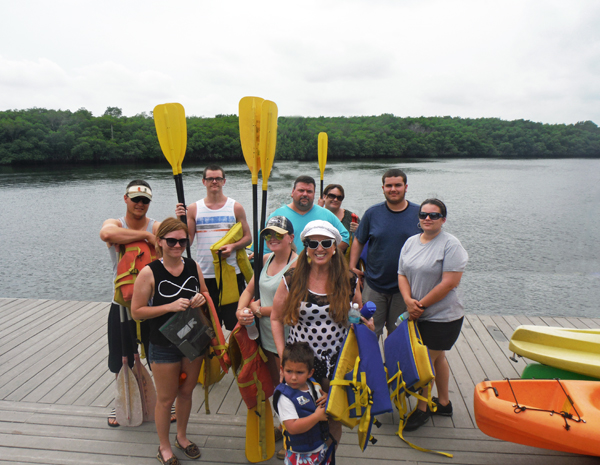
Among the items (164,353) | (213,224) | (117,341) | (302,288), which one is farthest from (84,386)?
(302,288)

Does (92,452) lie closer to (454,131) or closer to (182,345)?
(182,345)

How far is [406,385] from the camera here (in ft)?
7.32

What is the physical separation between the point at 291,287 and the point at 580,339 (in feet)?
7.41

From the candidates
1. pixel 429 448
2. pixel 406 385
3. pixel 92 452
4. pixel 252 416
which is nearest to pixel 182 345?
pixel 252 416

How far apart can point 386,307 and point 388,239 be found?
0.56 m

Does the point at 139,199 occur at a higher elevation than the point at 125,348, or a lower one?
higher

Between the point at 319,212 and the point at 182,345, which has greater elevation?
the point at 319,212

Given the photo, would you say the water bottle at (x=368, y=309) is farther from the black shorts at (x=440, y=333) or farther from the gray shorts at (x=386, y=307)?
the gray shorts at (x=386, y=307)

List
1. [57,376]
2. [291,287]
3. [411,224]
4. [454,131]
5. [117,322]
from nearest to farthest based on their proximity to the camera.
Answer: [291,287], [117,322], [411,224], [57,376], [454,131]

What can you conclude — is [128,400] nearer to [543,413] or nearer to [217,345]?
[217,345]

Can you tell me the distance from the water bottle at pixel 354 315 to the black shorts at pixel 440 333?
2.81 feet

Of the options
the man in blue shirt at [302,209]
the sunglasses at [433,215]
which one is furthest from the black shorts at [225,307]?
the sunglasses at [433,215]

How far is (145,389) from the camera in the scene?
2742mm

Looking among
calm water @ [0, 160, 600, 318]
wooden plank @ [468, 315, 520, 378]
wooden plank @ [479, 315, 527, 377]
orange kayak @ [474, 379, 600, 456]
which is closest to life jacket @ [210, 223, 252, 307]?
orange kayak @ [474, 379, 600, 456]
